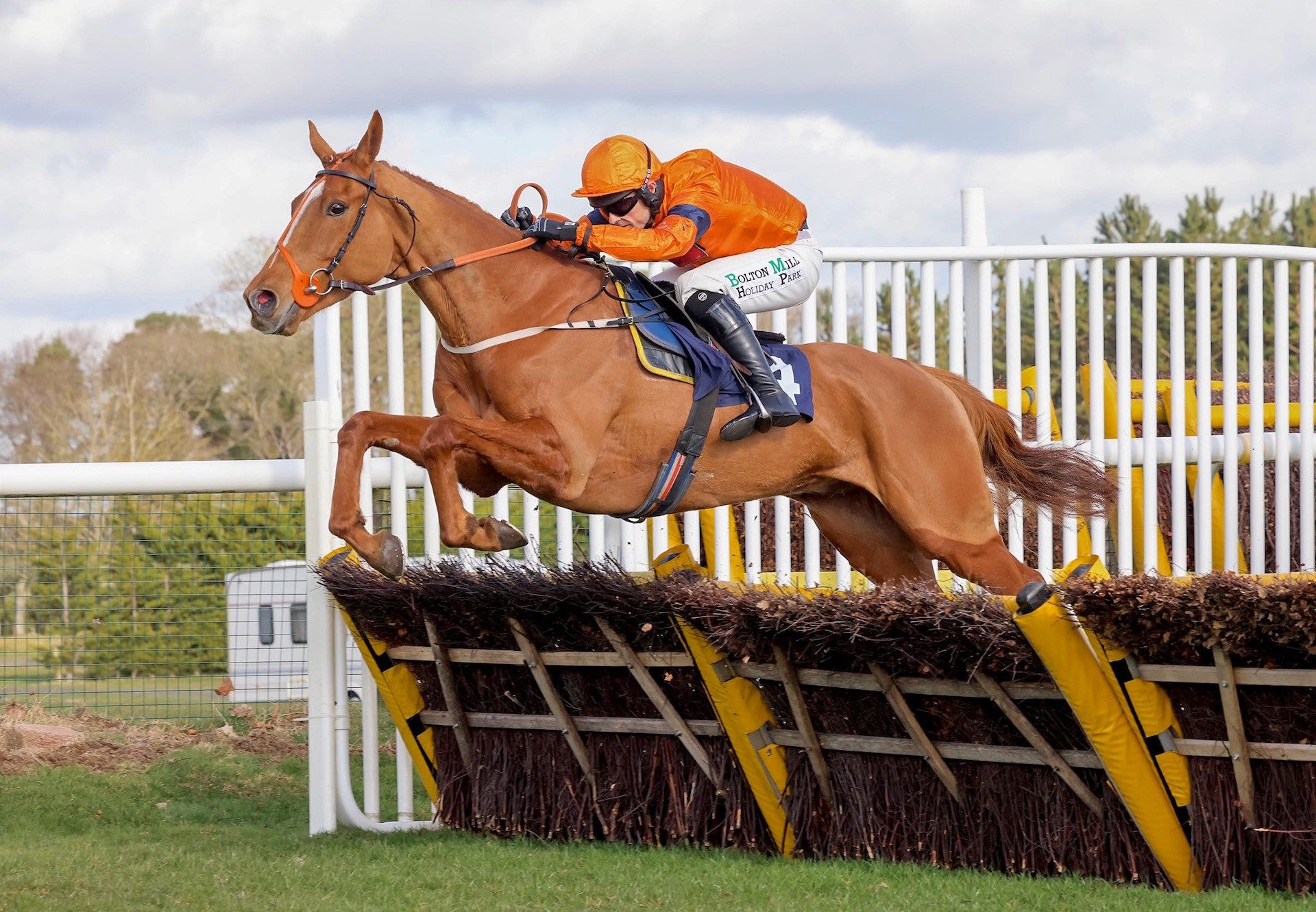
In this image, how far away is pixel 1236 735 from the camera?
3549 millimetres

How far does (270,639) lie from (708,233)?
240 inches

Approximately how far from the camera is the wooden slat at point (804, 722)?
163 inches

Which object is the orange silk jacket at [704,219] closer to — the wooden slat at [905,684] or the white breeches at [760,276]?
the white breeches at [760,276]

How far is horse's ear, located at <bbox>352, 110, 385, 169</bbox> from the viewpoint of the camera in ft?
14.5

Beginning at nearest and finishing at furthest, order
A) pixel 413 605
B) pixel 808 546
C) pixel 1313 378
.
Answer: pixel 413 605 → pixel 808 546 → pixel 1313 378

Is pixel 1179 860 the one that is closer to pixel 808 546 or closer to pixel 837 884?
pixel 837 884


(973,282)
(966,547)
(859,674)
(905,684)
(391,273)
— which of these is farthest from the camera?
(973,282)

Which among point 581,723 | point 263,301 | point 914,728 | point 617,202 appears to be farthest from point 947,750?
point 263,301

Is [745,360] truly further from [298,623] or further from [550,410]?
[298,623]

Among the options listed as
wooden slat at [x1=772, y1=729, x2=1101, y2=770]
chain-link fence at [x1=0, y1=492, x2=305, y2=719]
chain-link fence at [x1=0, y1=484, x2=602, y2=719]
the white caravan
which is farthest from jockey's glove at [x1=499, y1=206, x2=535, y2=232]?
chain-link fence at [x1=0, y1=492, x2=305, y2=719]

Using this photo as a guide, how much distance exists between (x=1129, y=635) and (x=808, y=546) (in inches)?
93.2

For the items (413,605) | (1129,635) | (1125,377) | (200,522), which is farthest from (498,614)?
(200,522)

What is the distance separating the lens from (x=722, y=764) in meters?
4.45

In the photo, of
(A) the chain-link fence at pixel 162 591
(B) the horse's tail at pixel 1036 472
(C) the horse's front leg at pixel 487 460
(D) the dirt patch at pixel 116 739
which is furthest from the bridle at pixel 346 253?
(A) the chain-link fence at pixel 162 591
